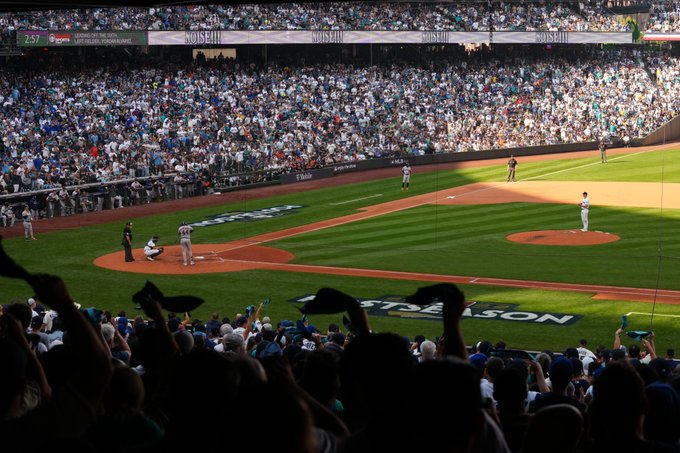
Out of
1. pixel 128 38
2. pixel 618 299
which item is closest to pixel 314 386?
pixel 618 299

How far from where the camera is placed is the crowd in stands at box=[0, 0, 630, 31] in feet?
158

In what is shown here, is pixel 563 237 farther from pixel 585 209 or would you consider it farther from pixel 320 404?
pixel 320 404

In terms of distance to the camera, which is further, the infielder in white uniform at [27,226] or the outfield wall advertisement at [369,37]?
the outfield wall advertisement at [369,37]

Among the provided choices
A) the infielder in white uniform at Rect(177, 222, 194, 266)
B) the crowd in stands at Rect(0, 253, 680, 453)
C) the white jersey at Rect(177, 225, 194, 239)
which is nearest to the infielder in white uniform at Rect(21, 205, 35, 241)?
the infielder in white uniform at Rect(177, 222, 194, 266)

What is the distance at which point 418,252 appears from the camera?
29.2 m

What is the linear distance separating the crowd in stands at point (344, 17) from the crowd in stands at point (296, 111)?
86.7 inches

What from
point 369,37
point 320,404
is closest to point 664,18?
point 369,37

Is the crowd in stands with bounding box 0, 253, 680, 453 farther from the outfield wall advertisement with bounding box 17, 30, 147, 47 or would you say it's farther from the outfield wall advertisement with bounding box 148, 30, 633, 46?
the outfield wall advertisement with bounding box 148, 30, 633, 46

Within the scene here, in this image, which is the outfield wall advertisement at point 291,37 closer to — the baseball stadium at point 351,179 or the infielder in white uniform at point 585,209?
the baseball stadium at point 351,179

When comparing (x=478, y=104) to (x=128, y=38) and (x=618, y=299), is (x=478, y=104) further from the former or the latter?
(x=618, y=299)

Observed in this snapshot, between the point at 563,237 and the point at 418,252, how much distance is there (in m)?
5.28

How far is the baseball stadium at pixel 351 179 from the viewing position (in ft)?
50.6

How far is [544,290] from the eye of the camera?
927 inches

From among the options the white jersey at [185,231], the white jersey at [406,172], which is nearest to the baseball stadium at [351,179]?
the white jersey at [406,172]
